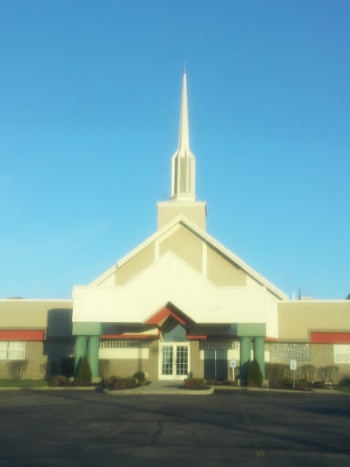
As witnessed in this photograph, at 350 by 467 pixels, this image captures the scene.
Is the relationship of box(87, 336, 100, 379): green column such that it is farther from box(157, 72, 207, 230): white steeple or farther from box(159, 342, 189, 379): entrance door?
box(157, 72, 207, 230): white steeple

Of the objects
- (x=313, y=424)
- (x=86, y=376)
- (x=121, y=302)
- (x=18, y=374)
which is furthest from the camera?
(x=18, y=374)

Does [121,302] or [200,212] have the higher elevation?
[200,212]

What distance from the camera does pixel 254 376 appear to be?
3011 centimetres

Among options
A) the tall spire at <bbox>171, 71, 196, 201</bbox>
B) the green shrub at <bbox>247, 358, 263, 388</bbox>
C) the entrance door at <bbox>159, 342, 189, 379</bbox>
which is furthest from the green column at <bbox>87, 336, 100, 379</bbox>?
the tall spire at <bbox>171, 71, 196, 201</bbox>

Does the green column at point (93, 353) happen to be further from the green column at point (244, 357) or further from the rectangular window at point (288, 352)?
the rectangular window at point (288, 352)

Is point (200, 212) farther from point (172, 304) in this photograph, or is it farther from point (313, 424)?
point (313, 424)

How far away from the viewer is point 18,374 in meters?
35.8

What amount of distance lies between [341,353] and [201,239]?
9849 millimetres

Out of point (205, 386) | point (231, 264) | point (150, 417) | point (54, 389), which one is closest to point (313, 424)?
point (150, 417)

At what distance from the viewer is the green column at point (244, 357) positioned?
1208 inches

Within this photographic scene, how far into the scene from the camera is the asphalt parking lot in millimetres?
10586

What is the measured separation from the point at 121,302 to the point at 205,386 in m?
6.69

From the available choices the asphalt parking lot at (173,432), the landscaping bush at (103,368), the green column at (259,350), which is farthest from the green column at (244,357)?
the asphalt parking lot at (173,432)

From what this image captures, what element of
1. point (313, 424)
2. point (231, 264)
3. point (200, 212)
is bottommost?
point (313, 424)
